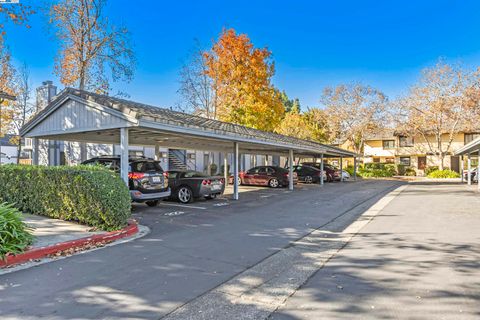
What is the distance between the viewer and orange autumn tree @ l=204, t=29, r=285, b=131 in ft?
74.9

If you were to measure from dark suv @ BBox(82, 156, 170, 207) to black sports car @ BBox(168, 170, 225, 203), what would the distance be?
5.02 feet

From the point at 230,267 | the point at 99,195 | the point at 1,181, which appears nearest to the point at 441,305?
the point at 230,267

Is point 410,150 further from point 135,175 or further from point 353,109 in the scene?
point 135,175

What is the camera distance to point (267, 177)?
71.4 ft

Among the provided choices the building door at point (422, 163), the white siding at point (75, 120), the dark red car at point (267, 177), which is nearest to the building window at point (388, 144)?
the building door at point (422, 163)

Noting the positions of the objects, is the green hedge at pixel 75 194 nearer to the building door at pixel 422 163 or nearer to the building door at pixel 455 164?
the building door at pixel 422 163

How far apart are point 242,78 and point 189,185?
1219cm

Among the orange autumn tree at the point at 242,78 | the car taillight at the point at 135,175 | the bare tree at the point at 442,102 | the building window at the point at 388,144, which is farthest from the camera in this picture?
the building window at the point at 388,144

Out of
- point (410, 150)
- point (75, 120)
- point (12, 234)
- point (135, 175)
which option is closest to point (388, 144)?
point (410, 150)

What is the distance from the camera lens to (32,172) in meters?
8.61

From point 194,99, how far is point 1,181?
1890cm

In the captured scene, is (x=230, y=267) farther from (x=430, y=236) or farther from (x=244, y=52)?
(x=244, y=52)

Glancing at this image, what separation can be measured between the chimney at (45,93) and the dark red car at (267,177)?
14.3 metres

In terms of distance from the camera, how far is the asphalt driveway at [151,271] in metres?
3.72
